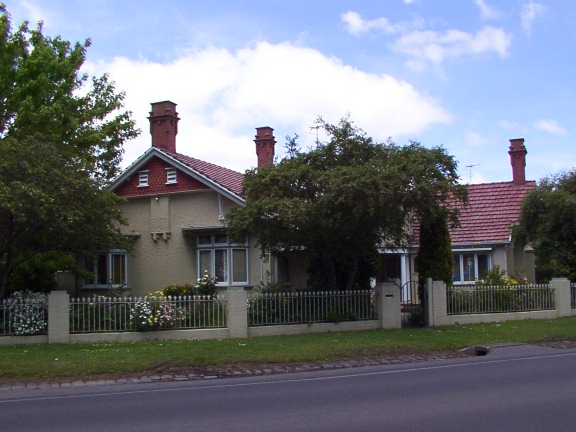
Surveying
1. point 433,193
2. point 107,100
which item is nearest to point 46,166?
point 107,100

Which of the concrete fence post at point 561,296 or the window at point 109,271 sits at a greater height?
the window at point 109,271

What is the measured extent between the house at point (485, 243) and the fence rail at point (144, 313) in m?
10.8

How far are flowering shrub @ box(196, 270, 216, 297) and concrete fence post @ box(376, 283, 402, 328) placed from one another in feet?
19.1

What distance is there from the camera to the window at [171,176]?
2450 cm

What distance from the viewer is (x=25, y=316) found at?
17125 mm

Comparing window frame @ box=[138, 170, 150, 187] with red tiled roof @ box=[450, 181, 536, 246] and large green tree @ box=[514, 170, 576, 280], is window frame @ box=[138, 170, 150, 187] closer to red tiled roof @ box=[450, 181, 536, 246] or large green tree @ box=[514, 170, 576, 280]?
red tiled roof @ box=[450, 181, 536, 246]

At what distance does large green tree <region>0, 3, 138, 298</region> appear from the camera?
1619 centimetres

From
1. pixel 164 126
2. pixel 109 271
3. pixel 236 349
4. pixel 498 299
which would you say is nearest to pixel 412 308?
pixel 498 299

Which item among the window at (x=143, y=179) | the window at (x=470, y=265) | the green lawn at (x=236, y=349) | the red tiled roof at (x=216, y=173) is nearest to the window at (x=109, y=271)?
the window at (x=143, y=179)

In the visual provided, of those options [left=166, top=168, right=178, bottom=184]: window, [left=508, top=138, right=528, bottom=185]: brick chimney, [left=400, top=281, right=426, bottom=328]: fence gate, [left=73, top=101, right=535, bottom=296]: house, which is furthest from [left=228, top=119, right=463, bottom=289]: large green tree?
[left=508, top=138, right=528, bottom=185]: brick chimney

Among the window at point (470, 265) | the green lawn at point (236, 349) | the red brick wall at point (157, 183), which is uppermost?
the red brick wall at point (157, 183)

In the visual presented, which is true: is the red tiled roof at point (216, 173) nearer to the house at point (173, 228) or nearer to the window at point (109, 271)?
the house at point (173, 228)

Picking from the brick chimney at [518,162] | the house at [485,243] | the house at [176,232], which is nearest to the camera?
the house at [176,232]

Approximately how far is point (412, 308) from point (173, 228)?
9006mm
